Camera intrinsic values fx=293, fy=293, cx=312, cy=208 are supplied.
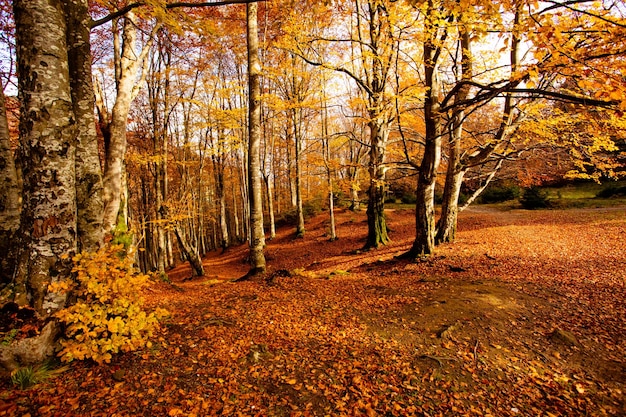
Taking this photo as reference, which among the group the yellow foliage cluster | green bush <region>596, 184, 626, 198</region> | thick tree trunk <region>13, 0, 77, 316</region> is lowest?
the yellow foliage cluster

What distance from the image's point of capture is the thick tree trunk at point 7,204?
16.1 feet

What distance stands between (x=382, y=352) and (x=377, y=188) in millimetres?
8353

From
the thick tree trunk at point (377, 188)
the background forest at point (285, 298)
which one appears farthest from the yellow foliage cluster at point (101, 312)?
the thick tree trunk at point (377, 188)

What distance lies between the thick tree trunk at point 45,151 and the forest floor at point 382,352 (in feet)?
3.79

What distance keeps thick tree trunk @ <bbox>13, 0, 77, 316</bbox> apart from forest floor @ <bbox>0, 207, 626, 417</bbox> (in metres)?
1.16

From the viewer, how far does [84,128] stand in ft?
13.2

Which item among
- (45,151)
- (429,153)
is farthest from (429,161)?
(45,151)

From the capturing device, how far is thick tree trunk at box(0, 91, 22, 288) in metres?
4.92

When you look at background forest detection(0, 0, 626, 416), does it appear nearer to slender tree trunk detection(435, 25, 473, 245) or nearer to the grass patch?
the grass patch

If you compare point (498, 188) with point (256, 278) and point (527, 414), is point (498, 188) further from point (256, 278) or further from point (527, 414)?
point (527, 414)

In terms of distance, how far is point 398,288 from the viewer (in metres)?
6.91

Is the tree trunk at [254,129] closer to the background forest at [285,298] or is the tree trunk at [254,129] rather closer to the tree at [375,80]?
the background forest at [285,298]

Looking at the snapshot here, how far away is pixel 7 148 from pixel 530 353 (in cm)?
918

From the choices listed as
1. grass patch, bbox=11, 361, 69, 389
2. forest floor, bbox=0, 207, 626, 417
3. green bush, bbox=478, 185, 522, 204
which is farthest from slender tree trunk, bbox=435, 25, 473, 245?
green bush, bbox=478, 185, 522, 204
